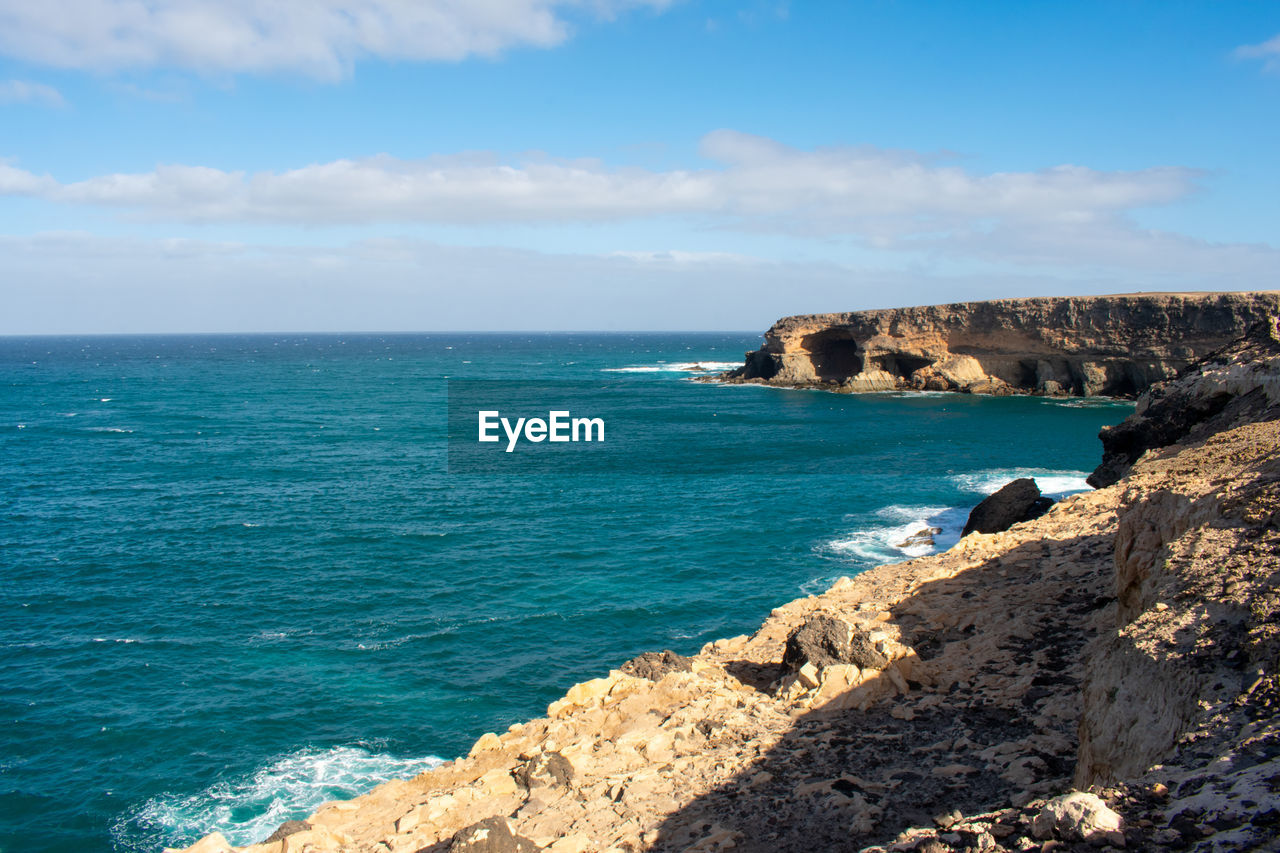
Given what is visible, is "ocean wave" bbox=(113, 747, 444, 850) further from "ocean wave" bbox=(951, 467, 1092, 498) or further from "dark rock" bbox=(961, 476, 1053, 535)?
"ocean wave" bbox=(951, 467, 1092, 498)

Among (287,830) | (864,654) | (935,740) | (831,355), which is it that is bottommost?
(287,830)

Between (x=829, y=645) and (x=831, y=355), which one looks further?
(x=831, y=355)

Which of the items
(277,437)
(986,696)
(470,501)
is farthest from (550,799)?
(277,437)

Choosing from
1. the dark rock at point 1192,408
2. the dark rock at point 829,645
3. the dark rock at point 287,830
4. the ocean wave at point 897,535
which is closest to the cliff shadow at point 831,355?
the ocean wave at point 897,535

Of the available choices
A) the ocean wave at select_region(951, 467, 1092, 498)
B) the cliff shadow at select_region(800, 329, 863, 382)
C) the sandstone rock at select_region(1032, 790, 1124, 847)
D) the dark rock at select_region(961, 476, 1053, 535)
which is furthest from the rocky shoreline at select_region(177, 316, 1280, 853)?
the cliff shadow at select_region(800, 329, 863, 382)

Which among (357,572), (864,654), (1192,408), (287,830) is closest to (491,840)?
(287,830)

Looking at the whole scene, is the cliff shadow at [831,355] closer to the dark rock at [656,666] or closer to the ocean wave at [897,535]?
the ocean wave at [897,535]

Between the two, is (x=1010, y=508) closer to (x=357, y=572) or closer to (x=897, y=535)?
(x=897, y=535)

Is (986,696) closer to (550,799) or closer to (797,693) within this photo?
(797,693)
